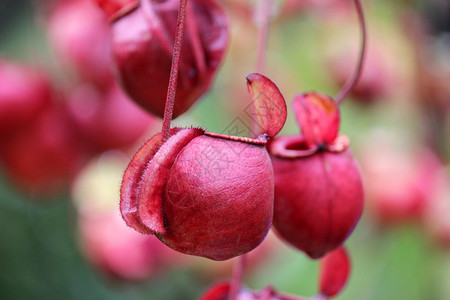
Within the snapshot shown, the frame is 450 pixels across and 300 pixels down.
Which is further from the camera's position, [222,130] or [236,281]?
[222,130]

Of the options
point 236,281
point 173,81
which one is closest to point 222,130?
point 236,281

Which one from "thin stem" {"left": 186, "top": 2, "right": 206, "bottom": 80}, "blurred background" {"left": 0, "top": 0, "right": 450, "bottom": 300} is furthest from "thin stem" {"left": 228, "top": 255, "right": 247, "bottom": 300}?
"blurred background" {"left": 0, "top": 0, "right": 450, "bottom": 300}

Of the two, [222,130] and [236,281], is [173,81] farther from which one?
[222,130]

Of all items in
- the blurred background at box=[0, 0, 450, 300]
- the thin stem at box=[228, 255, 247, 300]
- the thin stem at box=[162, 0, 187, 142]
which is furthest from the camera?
the blurred background at box=[0, 0, 450, 300]

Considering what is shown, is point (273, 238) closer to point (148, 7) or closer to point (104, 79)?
point (104, 79)

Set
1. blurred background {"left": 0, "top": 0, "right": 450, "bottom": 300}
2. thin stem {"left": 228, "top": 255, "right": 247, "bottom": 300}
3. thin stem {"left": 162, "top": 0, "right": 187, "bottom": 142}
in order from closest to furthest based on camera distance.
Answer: thin stem {"left": 162, "top": 0, "right": 187, "bottom": 142}, thin stem {"left": 228, "top": 255, "right": 247, "bottom": 300}, blurred background {"left": 0, "top": 0, "right": 450, "bottom": 300}

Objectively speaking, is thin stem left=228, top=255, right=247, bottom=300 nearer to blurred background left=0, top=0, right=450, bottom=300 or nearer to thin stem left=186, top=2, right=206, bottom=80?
thin stem left=186, top=2, right=206, bottom=80

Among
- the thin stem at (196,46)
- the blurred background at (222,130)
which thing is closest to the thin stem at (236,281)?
the thin stem at (196,46)

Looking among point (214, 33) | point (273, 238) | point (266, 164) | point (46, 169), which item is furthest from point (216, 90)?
Result: point (266, 164)

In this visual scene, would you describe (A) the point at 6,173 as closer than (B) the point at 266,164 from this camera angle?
No
